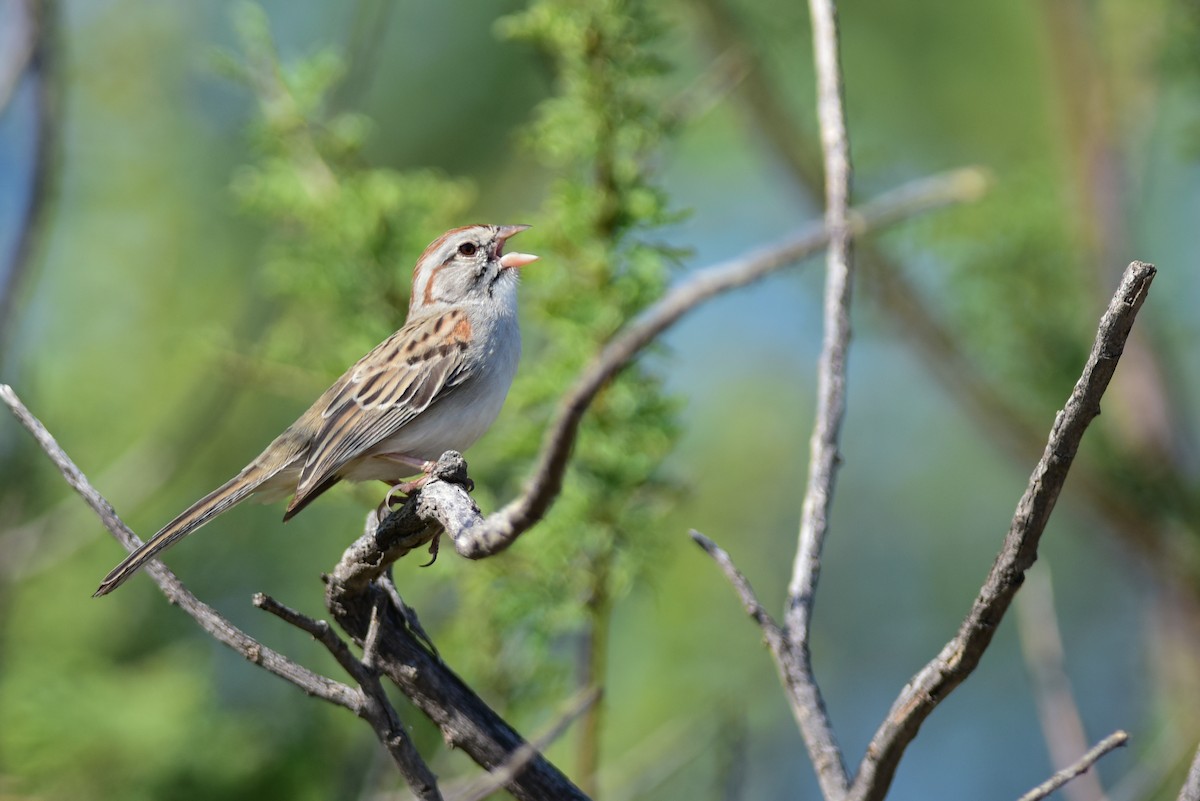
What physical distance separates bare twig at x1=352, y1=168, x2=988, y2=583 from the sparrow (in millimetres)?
1121

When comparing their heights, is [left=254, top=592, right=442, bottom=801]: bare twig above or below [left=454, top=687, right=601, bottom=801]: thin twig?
above

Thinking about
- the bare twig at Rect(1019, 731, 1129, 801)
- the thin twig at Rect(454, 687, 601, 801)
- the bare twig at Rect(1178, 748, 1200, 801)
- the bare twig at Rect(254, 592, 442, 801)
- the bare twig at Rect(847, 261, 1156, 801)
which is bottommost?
the bare twig at Rect(1178, 748, 1200, 801)

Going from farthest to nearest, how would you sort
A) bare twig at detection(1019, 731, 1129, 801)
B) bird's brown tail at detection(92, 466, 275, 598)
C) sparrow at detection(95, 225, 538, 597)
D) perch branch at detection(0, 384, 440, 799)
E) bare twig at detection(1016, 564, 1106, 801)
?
sparrow at detection(95, 225, 538, 597) → bare twig at detection(1016, 564, 1106, 801) → bird's brown tail at detection(92, 466, 275, 598) → perch branch at detection(0, 384, 440, 799) → bare twig at detection(1019, 731, 1129, 801)

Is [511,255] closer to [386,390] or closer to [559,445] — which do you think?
[386,390]

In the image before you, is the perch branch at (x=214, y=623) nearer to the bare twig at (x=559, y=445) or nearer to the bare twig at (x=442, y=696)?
the bare twig at (x=442, y=696)

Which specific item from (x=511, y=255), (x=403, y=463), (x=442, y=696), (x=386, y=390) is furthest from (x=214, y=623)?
(x=511, y=255)

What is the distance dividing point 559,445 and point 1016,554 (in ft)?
2.24

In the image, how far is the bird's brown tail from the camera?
2.69 metres

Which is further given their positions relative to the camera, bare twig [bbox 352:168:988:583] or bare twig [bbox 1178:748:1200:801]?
bare twig [bbox 1178:748:1200:801]

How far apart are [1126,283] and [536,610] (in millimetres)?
2346

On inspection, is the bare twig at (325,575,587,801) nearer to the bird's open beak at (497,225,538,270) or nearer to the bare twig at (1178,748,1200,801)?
the bare twig at (1178,748,1200,801)

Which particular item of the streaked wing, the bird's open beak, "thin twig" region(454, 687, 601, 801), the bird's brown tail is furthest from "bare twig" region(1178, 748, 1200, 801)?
the bird's open beak

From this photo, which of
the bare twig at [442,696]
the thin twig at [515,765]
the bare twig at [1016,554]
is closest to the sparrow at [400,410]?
the bare twig at [442,696]

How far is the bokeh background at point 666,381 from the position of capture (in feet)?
13.9
